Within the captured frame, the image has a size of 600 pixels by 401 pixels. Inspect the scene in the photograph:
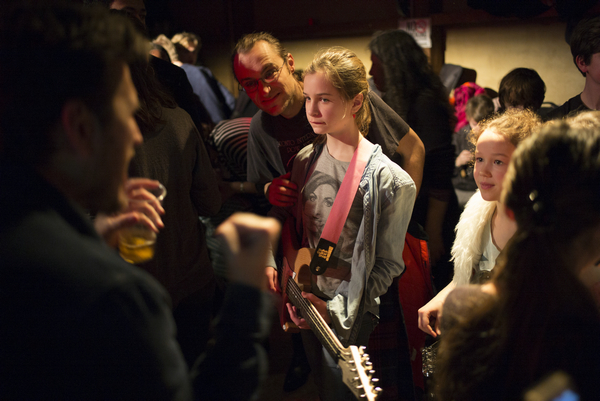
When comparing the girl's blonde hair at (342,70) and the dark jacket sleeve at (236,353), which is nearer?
the dark jacket sleeve at (236,353)

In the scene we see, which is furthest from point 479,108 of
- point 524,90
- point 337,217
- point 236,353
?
point 236,353

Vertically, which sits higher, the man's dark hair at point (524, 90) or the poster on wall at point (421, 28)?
the poster on wall at point (421, 28)

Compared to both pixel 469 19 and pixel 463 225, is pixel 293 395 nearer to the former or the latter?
pixel 463 225

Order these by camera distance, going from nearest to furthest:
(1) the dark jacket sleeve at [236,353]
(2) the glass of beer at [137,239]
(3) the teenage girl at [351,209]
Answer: (1) the dark jacket sleeve at [236,353] → (2) the glass of beer at [137,239] → (3) the teenage girl at [351,209]

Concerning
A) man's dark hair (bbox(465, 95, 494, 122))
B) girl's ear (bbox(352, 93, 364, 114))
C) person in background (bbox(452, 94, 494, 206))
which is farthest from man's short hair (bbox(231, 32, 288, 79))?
man's dark hair (bbox(465, 95, 494, 122))

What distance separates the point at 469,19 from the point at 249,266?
344cm

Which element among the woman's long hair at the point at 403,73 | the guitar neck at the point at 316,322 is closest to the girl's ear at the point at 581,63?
the woman's long hair at the point at 403,73

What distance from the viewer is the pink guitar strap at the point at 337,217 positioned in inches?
60.8

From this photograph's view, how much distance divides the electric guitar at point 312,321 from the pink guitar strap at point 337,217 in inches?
2.8

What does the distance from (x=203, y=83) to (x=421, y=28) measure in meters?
1.93

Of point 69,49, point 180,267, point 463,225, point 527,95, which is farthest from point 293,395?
point 69,49

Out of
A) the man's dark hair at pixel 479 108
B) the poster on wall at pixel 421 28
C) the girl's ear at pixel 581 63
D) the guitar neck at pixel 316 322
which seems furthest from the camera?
the poster on wall at pixel 421 28

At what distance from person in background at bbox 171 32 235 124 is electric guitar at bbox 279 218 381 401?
6.73 feet

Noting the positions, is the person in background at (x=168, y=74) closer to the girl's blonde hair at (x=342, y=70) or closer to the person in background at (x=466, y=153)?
the girl's blonde hair at (x=342, y=70)
